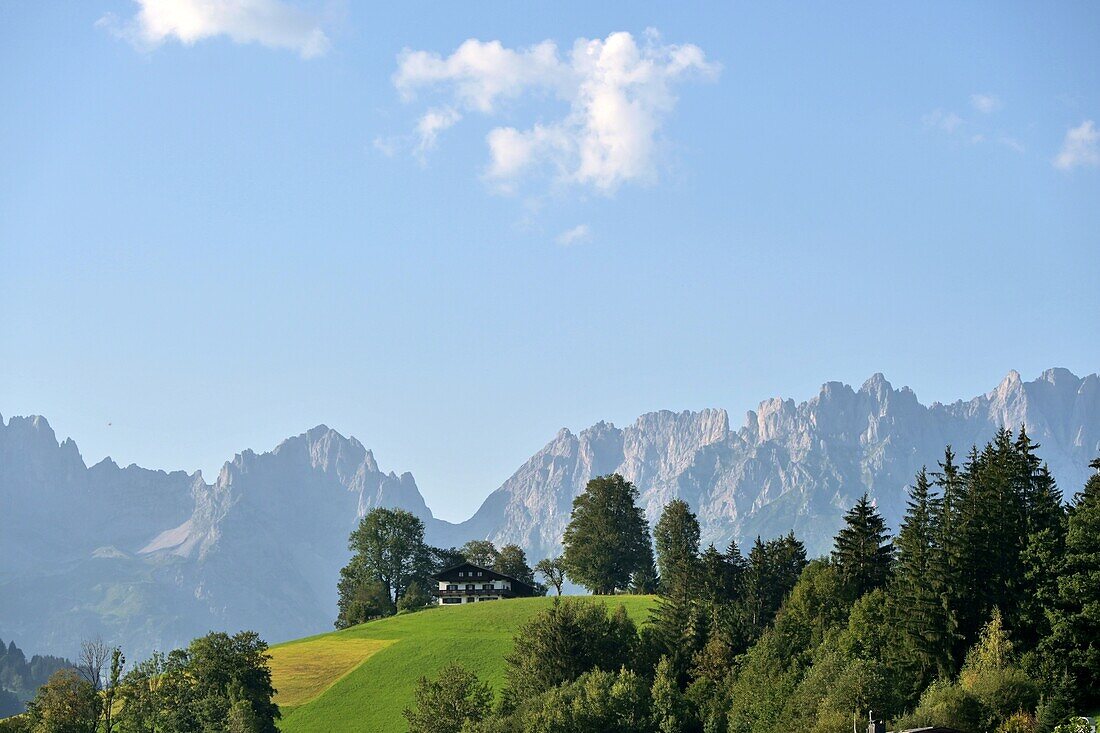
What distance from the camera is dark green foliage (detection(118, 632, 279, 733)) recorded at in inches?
4072

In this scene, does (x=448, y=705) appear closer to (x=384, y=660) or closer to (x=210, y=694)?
(x=210, y=694)

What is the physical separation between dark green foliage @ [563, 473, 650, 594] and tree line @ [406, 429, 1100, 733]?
149 ft

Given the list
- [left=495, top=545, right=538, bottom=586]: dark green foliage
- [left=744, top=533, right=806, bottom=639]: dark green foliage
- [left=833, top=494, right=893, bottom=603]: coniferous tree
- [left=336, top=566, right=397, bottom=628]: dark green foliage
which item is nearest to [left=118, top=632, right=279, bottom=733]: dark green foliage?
[left=744, top=533, right=806, bottom=639]: dark green foliage

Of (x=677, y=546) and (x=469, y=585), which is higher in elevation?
(x=469, y=585)

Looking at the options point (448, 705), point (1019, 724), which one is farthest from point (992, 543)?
point (448, 705)

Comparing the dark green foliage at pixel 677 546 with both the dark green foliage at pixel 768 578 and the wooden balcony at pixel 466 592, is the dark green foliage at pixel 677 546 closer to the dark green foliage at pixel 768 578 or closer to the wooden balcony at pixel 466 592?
the dark green foliage at pixel 768 578

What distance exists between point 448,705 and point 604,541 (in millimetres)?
66981

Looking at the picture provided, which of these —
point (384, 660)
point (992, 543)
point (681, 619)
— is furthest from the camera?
point (384, 660)

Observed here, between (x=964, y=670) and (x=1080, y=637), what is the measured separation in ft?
24.7

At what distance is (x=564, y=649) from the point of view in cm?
10544

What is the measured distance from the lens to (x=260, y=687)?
4215 inches

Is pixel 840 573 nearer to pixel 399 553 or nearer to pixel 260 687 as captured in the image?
pixel 260 687

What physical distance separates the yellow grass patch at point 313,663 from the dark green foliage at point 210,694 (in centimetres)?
1226

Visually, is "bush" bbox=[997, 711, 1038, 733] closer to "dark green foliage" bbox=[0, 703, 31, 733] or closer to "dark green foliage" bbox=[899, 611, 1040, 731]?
"dark green foliage" bbox=[899, 611, 1040, 731]
